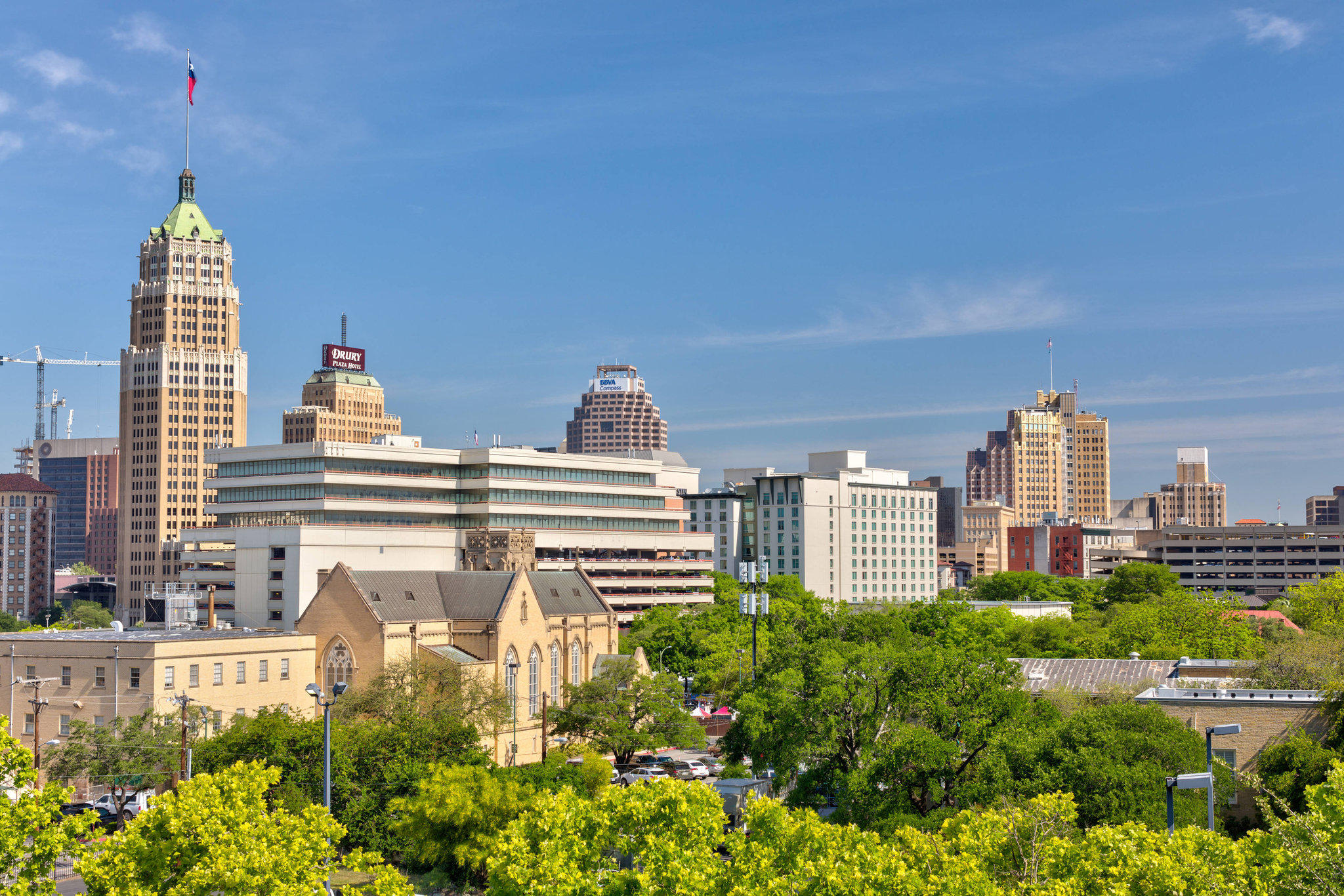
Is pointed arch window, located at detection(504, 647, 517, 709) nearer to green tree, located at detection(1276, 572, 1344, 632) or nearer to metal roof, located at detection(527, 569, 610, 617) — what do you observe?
metal roof, located at detection(527, 569, 610, 617)

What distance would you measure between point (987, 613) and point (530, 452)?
59311 mm

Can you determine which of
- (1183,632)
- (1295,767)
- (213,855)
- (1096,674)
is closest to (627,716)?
(1096,674)

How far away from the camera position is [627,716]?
337 feet

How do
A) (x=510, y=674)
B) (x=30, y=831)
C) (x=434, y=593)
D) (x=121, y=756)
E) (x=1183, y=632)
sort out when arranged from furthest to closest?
(x=1183, y=632) → (x=434, y=593) → (x=510, y=674) → (x=121, y=756) → (x=30, y=831)

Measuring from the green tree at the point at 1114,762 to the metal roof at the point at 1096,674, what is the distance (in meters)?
22.4

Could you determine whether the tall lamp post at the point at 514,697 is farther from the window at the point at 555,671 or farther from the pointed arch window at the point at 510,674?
the window at the point at 555,671

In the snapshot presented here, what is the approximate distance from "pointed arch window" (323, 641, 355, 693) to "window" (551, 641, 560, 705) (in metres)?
21.2

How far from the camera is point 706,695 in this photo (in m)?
143

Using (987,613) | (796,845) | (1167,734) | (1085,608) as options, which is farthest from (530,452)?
(796,845)

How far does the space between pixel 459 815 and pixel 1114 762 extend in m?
30.3

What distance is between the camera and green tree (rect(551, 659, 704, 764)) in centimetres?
10106

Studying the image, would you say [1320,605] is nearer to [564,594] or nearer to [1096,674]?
[1096,674]

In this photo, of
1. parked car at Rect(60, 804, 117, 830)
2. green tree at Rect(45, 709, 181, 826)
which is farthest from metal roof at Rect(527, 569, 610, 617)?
parked car at Rect(60, 804, 117, 830)

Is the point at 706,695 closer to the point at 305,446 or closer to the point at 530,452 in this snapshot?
the point at 530,452
